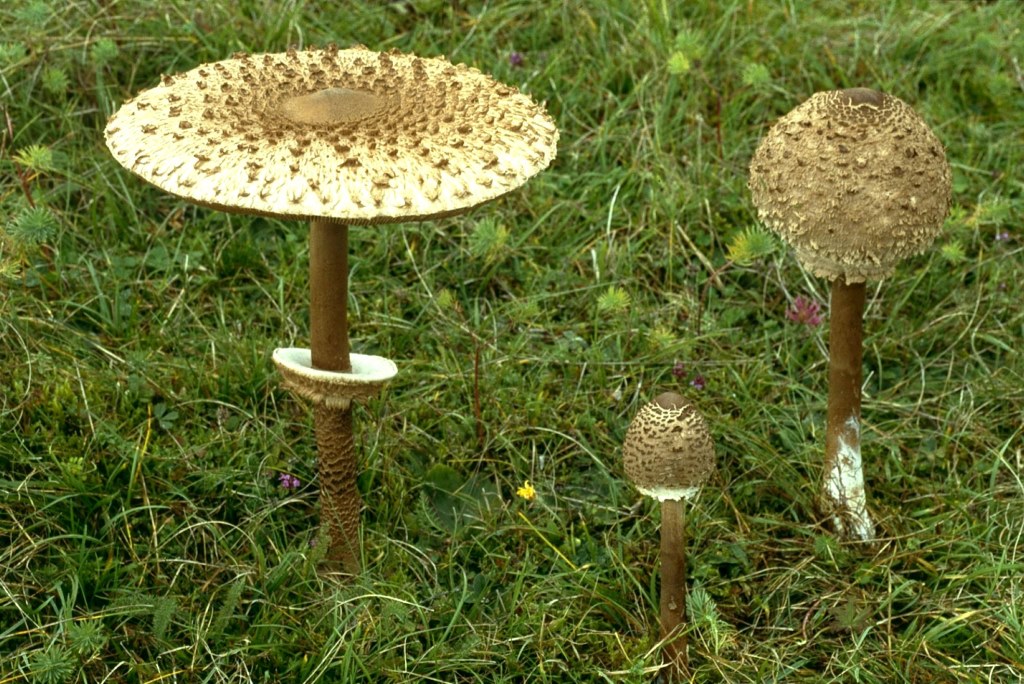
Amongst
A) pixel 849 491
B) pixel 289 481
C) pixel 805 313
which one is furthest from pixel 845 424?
pixel 289 481

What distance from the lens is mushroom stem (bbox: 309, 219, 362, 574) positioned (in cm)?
341

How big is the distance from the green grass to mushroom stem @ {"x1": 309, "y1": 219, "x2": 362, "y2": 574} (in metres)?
0.12

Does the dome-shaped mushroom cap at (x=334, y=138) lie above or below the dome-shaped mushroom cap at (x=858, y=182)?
above

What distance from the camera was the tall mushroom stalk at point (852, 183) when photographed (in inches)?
131

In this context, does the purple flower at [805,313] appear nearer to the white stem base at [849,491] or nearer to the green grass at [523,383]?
the green grass at [523,383]

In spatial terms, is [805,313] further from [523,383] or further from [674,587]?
[674,587]

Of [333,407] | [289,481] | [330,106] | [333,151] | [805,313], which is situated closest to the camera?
[333,151]

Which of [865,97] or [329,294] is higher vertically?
[865,97]

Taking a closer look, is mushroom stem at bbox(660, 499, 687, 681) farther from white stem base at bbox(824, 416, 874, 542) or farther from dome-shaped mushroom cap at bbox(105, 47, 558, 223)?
dome-shaped mushroom cap at bbox(105, 47, 558, 223)

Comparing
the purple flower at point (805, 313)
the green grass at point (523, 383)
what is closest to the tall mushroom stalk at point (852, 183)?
the green grass at point (523, 383)

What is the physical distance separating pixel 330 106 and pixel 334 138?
0.18m

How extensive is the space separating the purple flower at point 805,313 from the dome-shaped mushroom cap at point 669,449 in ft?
4.86

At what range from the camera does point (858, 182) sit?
332 centimetres

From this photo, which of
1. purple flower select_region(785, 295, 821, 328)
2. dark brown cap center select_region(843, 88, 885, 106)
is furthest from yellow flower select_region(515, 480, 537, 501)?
dark brown cap center select_region(843, 88, 885, 106)
